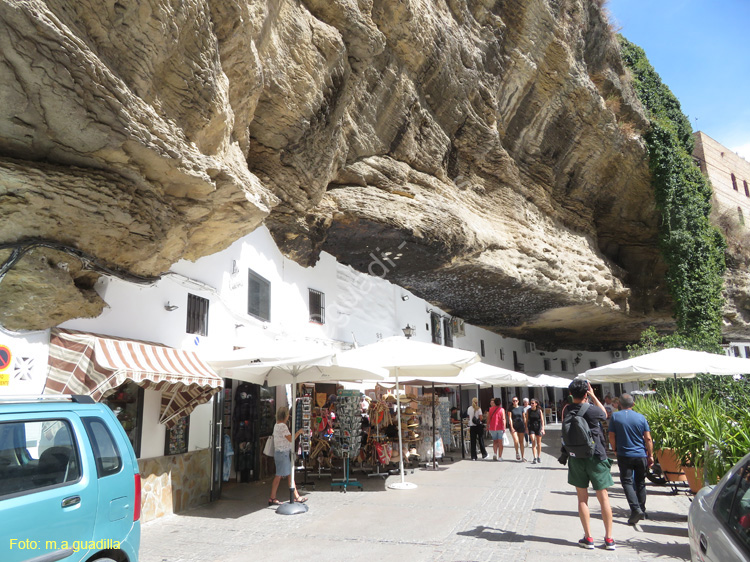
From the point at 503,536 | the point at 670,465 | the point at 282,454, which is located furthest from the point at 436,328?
the point at 503,536

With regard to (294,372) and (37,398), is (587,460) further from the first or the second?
(37,398)

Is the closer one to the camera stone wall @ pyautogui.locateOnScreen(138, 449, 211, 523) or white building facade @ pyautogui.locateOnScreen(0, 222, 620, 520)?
white building facade @ pyautogui.locateOnScreen(0, 222, 620, 520)

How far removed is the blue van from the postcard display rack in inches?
254

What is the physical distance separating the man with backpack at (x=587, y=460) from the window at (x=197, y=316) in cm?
634

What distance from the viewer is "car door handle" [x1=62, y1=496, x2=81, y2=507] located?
11.7 feet

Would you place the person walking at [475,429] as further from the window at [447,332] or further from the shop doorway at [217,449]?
the shop doorway at [217,449]

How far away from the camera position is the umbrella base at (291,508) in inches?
320

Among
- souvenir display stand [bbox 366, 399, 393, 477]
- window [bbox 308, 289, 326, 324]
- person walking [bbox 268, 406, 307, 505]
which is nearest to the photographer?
person walking [bbox 268, 406, 307, 505]

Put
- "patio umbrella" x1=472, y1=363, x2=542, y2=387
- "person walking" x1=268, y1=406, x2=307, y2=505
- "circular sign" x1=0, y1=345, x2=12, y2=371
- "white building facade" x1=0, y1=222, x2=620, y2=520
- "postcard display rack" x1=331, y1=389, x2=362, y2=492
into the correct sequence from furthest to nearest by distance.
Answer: "patio umbrella" x1=472, y1=363, x2=542, y2=387 → "postcard display rack" x1=331, y1=389, x2=362, y2=492 → "person walking" x1=268, y1=406, x2=307, y2=505 → "white building facade" x1=0, y1=222, x2=620, y2=520 → "circular sign" x1=0, y1=345, x2=12, y2=371

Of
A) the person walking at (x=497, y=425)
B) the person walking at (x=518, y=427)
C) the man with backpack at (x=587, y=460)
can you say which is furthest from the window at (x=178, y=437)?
the person walking at (x=518, y=427)

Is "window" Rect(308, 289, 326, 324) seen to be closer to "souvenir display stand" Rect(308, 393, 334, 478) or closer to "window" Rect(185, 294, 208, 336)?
"souvenir display stand" Rect(308, 393, 334, 478)

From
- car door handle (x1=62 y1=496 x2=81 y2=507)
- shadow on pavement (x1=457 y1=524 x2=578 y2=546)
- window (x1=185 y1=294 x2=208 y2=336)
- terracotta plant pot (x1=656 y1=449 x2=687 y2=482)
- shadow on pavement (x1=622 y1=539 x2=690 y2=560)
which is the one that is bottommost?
shadow on pavement (x1=622 y1=539 x2=690 y2=560)

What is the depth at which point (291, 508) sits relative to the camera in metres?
8.23

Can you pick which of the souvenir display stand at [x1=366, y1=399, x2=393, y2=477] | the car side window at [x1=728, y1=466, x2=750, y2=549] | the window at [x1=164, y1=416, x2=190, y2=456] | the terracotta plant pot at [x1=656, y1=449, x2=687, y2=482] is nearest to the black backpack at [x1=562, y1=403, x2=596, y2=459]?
the car side window at [x1=728, y1=466, x2=750, y2=549]
